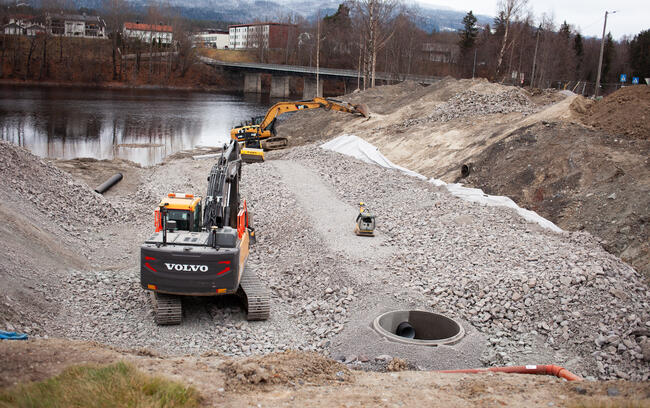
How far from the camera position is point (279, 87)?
9019 centimetres

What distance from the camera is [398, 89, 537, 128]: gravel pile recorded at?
1132 inches

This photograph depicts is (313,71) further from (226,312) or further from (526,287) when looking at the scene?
(526,287)

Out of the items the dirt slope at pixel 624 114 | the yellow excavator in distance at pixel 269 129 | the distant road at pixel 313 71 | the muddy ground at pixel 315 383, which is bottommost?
the muddy ground at pixel 315 383

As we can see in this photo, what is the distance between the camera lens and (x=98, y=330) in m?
10.3

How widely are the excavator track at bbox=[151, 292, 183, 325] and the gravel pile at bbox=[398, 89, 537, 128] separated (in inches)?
855

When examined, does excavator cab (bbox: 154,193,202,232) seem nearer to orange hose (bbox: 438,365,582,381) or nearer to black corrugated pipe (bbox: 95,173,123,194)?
orange hose (bbox: 438,365,582,381)

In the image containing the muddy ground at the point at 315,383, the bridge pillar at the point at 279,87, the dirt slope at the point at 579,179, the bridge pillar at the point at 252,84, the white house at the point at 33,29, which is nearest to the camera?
the muddy ground at the point at 315,383

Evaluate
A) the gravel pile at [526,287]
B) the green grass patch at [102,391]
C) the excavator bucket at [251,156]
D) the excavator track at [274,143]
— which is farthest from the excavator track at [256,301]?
the excavator track at [274,143]

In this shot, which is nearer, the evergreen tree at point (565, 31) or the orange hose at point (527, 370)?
the orange hose at point (527, 370)

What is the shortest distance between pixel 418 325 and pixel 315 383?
4.10m

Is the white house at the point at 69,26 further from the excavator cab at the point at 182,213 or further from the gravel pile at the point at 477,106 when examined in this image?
A: the excavator cab at the point at 182,213

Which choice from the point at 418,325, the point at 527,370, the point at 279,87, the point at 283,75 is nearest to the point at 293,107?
the point at 418,325

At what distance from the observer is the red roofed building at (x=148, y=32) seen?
95.2 meters

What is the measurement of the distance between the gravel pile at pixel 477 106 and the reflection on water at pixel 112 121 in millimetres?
15806
